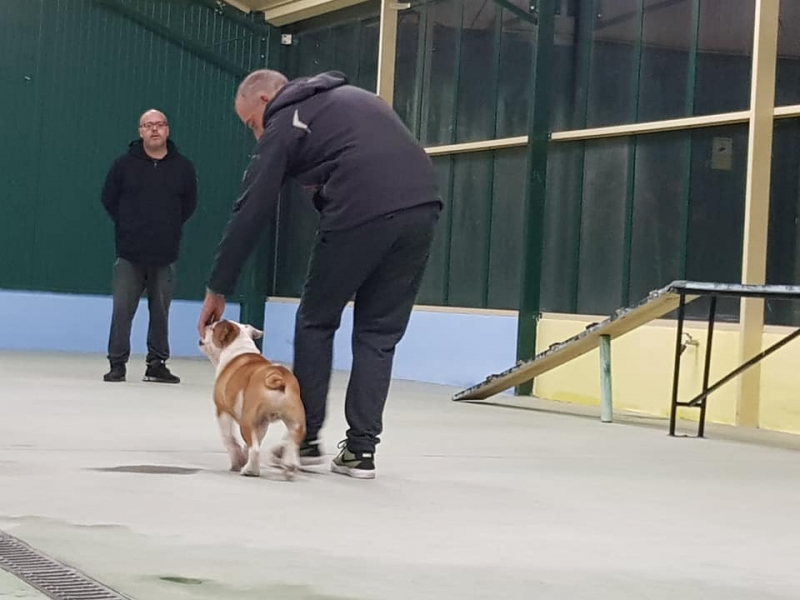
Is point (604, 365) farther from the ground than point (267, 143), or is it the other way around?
point (267, 143)

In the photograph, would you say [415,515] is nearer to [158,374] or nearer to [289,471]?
[289,471]

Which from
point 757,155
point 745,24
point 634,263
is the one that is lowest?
point 634,263

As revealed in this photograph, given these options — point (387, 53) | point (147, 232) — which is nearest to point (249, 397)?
point (147, 232)

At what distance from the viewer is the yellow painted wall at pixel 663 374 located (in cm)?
830

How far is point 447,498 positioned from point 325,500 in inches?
16.0

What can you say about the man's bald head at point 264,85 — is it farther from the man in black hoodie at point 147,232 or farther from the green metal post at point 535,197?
the green metal post at point 535,197

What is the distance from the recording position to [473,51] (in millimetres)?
11867

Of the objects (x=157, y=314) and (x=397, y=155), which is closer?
(x=397, y=155)

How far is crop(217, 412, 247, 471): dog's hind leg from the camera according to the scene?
15.7ft

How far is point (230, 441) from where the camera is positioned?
15.7ft

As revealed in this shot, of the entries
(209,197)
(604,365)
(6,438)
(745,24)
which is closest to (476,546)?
(6,438)

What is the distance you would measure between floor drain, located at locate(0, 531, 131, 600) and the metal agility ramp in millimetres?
4370

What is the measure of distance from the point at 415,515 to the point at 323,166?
1306 mm

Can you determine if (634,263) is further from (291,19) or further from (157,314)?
(291,19)
